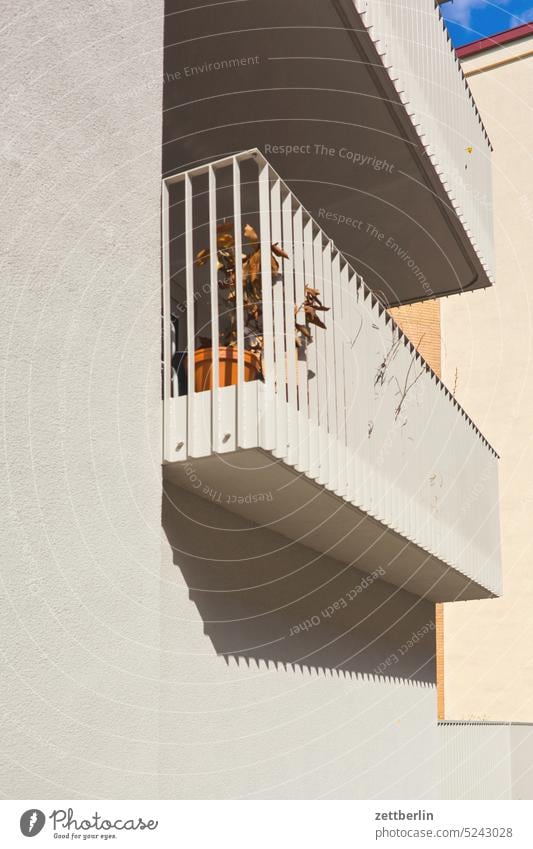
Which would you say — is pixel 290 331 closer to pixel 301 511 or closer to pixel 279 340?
pixel 279 340

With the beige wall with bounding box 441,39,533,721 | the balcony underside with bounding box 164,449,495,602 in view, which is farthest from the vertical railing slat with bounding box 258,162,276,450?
the beige wall with bounding box 441,39,533,721

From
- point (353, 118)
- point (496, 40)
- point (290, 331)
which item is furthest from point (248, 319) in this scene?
point (496, 40)

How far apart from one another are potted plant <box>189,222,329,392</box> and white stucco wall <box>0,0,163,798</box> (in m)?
0.41

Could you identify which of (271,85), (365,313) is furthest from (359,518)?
(271,85)

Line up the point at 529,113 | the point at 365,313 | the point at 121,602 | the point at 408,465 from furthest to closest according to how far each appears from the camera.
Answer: the point at 529,113 < the point at 408,465 < the point at 365,313 < the point at 121,602

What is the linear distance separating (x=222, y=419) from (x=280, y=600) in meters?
1.83

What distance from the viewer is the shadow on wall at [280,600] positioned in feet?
15.9

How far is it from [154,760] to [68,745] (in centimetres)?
59

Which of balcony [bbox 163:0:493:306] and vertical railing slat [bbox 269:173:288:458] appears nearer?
vertical railing slat [bbox 269:173:288:458]

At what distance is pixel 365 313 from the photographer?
6203mm

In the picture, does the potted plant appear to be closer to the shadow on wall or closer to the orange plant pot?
the orange plant pot

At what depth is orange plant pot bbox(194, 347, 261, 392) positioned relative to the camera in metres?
4.76

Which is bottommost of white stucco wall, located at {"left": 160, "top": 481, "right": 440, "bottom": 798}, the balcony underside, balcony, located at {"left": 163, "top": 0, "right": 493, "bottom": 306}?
white stucco wall, located at {"left": 160, "top": 481, "right": 440, "bottom": 798}
